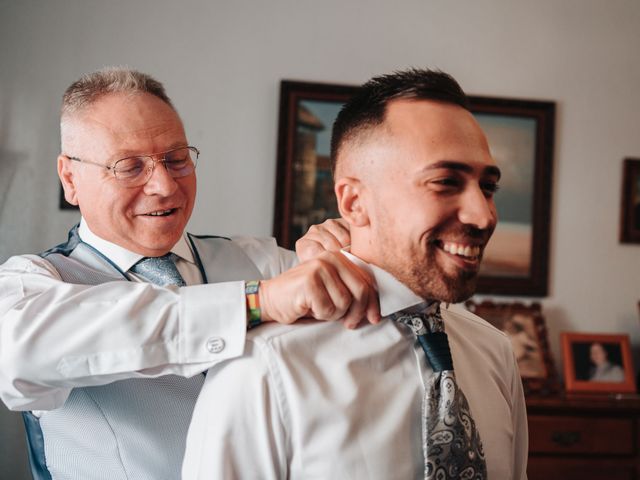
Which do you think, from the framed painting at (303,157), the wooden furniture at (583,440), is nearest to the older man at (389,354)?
the wooden furniture at (583,440)

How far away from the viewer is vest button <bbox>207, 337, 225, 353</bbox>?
119 centimetres

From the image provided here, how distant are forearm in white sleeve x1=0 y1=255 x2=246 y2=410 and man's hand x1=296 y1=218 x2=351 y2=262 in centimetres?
36

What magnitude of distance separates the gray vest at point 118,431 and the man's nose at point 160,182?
0.44m

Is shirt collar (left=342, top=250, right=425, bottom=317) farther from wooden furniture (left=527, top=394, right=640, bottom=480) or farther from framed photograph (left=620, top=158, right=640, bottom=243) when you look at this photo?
framed photograph (left=620, top=158, right=640, bottom=243)

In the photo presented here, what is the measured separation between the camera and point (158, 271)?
A: 172 centimetres

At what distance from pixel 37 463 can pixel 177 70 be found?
7.73 feet

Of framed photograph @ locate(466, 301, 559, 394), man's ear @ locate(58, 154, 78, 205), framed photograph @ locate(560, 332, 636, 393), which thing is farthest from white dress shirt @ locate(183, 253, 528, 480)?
framed photograph @ locate(560, 332, 636, 393)

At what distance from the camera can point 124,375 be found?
1.26 meters

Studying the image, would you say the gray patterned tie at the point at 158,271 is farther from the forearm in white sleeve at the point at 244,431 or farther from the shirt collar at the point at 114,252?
the forearm in white sleeve at the point at 244,431

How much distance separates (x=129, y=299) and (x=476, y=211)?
2.10 feet

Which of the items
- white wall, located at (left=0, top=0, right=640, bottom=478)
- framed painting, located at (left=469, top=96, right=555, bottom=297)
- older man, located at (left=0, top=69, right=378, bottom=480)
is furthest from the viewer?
framed painting, located at (left=469, top=96, right=555, bottom=297)

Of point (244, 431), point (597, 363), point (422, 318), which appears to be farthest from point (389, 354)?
point (597, 363)

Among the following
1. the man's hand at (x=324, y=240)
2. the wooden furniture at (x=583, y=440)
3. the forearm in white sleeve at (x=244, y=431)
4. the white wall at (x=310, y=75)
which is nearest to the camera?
the forearm in white sleeve at (x=244, y=431)

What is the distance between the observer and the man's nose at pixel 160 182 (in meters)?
1.66
